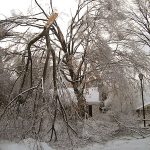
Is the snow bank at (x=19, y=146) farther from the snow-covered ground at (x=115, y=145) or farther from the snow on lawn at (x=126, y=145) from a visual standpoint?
the snow on lawn at (x=126, y=145)

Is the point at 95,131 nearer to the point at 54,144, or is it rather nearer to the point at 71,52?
the point at 54,144

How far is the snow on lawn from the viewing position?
509 inches

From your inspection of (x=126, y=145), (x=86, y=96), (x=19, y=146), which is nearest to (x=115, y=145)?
(x=126, y=145)

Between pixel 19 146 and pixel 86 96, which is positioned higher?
pixel 86 96

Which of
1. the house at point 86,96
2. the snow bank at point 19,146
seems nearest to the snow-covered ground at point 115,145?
the snow bank at point 19,146

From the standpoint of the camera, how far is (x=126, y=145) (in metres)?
13.4

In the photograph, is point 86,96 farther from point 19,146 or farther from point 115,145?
point 19,146

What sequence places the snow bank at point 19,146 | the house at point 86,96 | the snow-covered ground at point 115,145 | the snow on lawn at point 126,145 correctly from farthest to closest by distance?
the snow on lawn at point 126,145 → the snow-covered ground at point 115,145 → the snow bank at point 19,146 → the house at point 86,96

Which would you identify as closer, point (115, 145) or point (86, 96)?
point (115, 145)

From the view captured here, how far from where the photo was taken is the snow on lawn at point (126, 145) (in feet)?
42.4

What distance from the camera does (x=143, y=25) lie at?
27531mm

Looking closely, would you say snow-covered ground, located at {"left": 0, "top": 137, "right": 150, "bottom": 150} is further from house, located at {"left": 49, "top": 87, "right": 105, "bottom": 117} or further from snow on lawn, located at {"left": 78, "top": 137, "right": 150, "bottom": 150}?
house, located at {"left": 49, "top": 87, "right": 105, "bottom": 117}

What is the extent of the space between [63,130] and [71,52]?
7.50m

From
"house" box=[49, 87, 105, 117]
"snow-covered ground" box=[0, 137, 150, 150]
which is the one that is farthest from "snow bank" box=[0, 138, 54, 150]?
"house" box=[49, 87, 105, 117]
